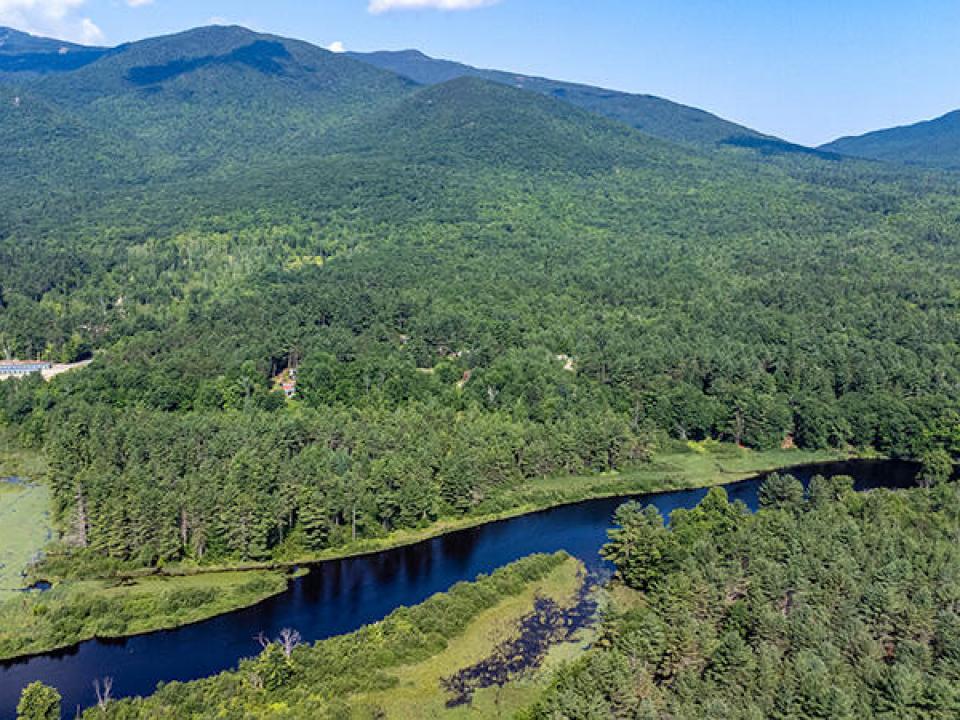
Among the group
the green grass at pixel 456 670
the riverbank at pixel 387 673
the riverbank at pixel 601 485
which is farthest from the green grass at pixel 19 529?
the green grass at pixel 456 670

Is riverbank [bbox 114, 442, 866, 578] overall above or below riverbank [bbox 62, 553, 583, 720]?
below

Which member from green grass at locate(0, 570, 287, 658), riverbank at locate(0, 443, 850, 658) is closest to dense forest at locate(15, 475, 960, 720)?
green grass at locate(0, 570, 287, 658)

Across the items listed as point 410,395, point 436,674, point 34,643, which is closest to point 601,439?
point 410,395

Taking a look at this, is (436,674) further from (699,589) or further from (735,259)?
(735,259)

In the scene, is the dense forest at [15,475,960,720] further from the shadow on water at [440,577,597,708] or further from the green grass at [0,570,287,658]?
the green grass at [0,570,287,658]

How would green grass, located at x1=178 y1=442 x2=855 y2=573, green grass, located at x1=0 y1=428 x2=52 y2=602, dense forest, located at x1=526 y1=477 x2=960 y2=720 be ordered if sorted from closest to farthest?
dense forest, located at x1=526 y1=477 x2=960 y2=720, green grass, located at x1=0 y1=428 x2=52 y2=602, green grass, located at x1=178 y1=442 x2=855 y2=573

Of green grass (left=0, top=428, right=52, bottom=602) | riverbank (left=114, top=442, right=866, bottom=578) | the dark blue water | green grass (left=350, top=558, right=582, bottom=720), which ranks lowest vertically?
green grass (left=0, top=428, right=52, bottom=602)
